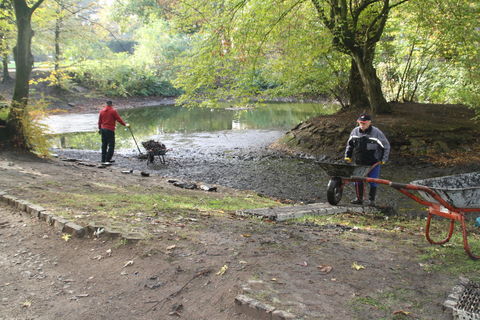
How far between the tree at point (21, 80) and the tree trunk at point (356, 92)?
12193 mm

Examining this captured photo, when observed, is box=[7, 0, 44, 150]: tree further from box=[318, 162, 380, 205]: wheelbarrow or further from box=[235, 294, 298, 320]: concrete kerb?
box=[235, 294, 298, 320]: concrete kerb

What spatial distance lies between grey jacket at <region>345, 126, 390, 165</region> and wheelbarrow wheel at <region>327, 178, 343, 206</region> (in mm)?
887

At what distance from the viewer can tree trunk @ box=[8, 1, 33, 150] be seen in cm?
1166

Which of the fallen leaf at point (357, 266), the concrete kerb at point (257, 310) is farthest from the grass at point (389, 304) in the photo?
the concrete kerb at point (257, 310)

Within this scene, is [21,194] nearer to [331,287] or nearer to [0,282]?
[0,282]

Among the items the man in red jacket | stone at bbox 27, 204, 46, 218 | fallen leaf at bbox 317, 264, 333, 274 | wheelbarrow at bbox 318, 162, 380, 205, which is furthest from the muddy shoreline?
stone at bbox 27, 204, 46, 218

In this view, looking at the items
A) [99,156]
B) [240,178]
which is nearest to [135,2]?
[99,156]

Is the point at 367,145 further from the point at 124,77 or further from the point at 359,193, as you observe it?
the point at 124,77

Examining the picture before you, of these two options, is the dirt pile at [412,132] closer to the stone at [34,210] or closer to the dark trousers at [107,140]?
the dark trousers at [107,140]

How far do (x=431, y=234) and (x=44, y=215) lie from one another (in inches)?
235

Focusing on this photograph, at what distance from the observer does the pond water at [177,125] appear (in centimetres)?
2131

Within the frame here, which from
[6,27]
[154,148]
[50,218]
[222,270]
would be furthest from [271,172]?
[6,27]

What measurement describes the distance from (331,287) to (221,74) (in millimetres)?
11153

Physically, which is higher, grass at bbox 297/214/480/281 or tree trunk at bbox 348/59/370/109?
tree trunk at bbox 348/59/370/109
